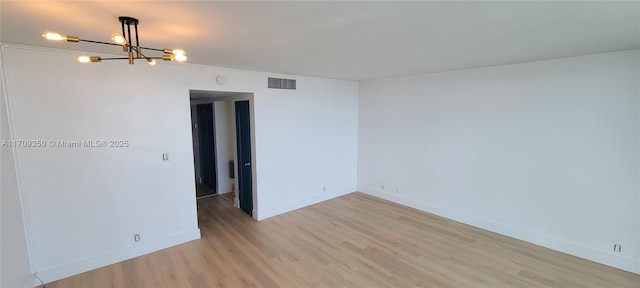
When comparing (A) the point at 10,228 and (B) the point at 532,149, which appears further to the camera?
(B) the point at 532,149

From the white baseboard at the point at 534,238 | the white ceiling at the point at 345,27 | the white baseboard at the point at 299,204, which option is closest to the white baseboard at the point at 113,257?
the white baseboard at the point at 299,204

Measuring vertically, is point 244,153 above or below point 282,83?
below

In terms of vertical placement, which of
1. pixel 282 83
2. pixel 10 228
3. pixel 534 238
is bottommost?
pixel 534 238

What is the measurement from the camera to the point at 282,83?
15.4 ft

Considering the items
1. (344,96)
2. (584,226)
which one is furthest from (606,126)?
(344,96)

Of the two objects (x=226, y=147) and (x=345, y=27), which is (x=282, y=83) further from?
(x=345, y=27)

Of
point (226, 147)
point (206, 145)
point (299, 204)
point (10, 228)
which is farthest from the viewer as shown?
point (206, 145)

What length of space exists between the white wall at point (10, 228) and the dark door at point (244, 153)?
107 inches

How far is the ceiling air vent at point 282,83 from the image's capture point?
455cm

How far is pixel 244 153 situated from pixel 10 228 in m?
2.88

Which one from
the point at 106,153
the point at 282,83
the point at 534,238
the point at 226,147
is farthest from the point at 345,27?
the point at 226,147

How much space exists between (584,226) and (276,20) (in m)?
4.39

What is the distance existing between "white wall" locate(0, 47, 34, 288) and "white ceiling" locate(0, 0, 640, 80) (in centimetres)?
104

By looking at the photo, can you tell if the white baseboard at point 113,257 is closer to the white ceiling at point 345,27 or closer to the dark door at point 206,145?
the white ceiling at point 345,27
